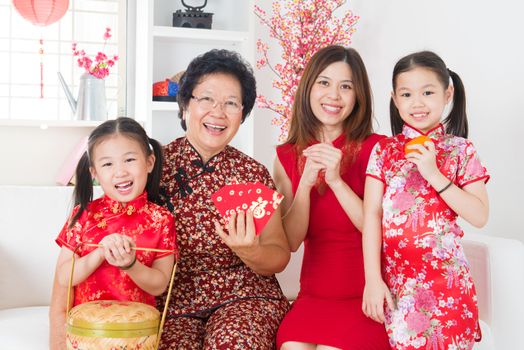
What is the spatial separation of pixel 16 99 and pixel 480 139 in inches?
111

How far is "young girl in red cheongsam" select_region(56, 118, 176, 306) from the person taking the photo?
6.31 ft

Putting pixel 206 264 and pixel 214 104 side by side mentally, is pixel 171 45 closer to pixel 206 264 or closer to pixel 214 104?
pixel 214 104

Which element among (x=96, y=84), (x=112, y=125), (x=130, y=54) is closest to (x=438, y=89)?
(x=112, y=125)

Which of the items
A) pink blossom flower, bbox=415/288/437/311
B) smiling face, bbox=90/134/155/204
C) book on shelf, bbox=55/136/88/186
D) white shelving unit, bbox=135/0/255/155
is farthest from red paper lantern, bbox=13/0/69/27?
pink blossom flower, bbox=415/288/437/311

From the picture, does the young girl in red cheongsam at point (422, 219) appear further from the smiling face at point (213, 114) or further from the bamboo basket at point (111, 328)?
the bamboo basket at point (111, 328)

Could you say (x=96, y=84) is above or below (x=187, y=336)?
above

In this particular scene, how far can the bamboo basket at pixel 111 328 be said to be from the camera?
1.60 m

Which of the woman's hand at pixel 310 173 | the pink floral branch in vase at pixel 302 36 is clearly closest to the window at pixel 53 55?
the pink floral branch in vase at pixel 302 36

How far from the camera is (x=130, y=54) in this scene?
177 inches

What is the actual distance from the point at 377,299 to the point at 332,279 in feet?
0.87

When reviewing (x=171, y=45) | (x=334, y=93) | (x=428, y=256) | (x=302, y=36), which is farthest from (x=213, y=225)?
(x=171, y=45)

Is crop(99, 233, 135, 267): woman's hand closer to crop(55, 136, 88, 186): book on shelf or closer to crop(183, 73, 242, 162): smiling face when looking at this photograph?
crop(183, 73, 242, 162): smiling face

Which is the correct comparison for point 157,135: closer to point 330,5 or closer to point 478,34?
point 330,5

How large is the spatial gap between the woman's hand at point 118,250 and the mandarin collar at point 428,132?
2.64 ft
